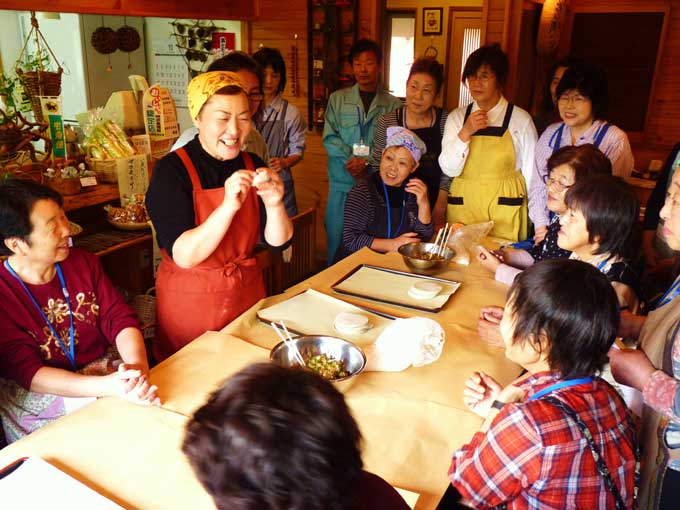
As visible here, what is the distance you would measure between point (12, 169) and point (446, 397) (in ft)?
8.65

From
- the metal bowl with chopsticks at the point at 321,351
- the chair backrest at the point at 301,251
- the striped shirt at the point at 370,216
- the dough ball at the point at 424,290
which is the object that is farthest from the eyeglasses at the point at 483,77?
the metal bowl with chopsticks at the point at 321,351

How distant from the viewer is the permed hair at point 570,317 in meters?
1.19

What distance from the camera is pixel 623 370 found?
1.52 m

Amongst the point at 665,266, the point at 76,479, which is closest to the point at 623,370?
the point at 665,266

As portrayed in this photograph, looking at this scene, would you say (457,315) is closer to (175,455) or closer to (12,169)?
(175,455)

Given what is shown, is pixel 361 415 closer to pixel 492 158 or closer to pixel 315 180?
pixel 492 158

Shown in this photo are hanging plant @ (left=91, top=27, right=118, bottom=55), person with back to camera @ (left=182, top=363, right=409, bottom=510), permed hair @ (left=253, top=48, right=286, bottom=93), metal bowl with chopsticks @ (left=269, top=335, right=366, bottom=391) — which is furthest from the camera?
hanging plant @ (left=91, top=27, right=118, bottom=55)

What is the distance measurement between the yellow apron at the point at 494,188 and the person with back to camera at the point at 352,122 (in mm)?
1043

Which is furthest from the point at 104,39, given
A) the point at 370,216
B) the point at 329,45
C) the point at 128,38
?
the point at 370,216

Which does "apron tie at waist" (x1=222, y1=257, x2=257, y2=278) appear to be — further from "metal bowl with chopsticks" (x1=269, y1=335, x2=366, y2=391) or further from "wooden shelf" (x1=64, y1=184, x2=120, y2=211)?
"wooden shelf" (x1=64, y1=184, x2=120, y2=211)

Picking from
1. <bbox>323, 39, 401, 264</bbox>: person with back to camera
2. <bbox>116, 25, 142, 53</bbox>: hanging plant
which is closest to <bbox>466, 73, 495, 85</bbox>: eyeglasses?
<bbox>323, 39, 401, 264</bbox>: person with back to camera

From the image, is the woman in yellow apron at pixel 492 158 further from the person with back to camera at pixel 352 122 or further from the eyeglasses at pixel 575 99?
the person with back to camera at pixel 352 122

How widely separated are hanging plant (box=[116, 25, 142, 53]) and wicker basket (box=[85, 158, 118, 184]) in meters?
2.95

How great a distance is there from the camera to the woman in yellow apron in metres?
2.99
